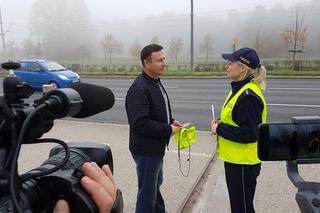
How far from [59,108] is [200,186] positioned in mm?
3602

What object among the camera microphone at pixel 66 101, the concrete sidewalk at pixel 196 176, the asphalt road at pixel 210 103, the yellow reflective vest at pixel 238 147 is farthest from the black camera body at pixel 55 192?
the asphalt road at pixel 210 103

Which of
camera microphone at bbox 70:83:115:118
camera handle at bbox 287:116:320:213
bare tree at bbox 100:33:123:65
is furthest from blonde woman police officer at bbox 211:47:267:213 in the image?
bare tree at bbox 100:33:123:65

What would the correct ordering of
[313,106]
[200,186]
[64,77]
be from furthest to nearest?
[64,77] → [313,106] → [200,186]

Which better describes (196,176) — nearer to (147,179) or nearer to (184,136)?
(184,136)

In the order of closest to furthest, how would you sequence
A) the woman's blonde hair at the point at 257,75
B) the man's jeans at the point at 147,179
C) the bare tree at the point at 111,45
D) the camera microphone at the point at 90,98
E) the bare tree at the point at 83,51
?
the camera microphone at the point at 90,98 → the woman's blonde hair at the point at 257,75 → the man's jeans at the point at 147,179 → the bare tree at the point at 111,45 → the bare tree at the point at 83,51

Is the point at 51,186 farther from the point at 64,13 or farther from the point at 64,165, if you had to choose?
the point at 64,13

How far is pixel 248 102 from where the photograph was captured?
2830 millimetres

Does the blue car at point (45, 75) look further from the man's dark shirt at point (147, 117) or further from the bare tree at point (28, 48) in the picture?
the bare tree at point (28, 48)

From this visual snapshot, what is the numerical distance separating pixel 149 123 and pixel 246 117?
0.81m

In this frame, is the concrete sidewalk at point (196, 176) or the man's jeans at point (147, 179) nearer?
the man's jeans at point (147, 179)

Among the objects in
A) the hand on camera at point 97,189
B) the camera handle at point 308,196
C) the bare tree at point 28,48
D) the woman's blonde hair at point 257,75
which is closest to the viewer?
the hand on camera at point 97,189

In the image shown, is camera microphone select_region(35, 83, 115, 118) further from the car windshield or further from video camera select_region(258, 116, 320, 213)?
the car windshield

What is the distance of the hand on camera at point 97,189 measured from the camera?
40.4 inches

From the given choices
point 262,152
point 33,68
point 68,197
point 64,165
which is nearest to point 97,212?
→ point 68,197
